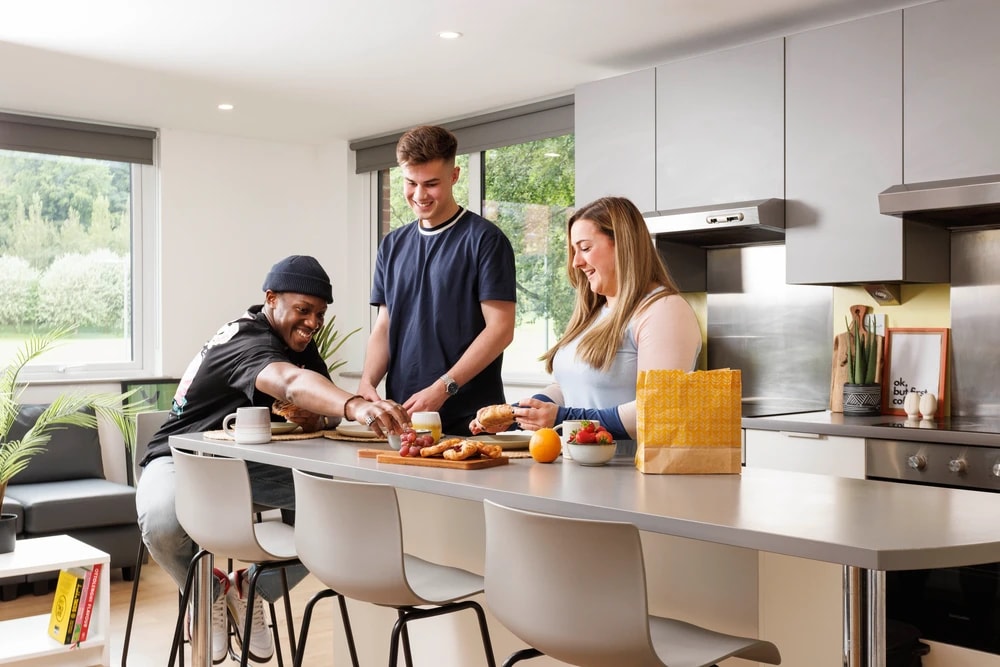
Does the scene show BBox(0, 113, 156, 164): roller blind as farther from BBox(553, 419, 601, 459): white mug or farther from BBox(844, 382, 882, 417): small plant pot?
BBox(553, 419, 601, 459): white mug

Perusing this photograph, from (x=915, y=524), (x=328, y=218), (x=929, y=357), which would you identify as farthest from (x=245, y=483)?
(x=328, y=218)

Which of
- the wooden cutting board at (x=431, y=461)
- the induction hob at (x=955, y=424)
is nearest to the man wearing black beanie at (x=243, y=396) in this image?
the wooden cutting board at (x=431, y=461)

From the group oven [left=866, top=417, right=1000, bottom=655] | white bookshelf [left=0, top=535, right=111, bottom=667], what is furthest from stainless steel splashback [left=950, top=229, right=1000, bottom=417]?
white bookshelf [left=0, top=535, right=111, bottom=667]

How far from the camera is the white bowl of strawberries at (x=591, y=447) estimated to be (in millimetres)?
2049

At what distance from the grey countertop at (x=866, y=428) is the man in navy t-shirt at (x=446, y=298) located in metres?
1.21

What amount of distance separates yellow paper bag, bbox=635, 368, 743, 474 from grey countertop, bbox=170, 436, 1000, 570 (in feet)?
0.10

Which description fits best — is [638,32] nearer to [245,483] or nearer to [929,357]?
[929,357]

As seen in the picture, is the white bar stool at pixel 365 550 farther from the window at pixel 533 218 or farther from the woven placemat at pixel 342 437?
the window at pixel 533 218

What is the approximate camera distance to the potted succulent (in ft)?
13.0

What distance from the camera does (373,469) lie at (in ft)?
6.81

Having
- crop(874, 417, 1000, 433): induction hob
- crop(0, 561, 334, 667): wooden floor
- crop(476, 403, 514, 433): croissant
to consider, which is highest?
crop(476, 403, 514, 433): croissant

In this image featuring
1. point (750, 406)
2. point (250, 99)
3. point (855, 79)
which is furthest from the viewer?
point (250, 99)

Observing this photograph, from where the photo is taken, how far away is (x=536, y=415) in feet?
7.35

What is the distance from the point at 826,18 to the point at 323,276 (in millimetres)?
2333
